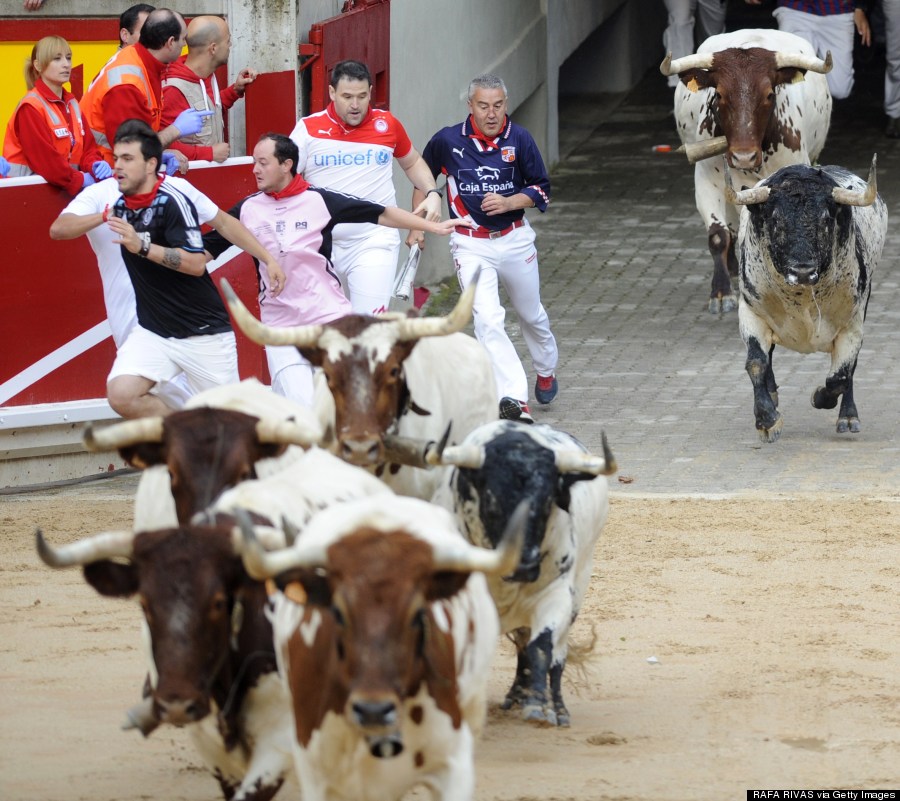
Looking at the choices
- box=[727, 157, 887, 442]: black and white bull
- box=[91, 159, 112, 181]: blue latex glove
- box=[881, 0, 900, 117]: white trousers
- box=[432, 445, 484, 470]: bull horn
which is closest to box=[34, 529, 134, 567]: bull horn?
box=[432, 445, 484, 470]: bull horn

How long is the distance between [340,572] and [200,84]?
6.77m

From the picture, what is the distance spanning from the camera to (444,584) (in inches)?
197

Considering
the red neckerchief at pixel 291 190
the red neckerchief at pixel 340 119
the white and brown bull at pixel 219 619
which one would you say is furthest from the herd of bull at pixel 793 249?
the white and brown bull at pixel 219 619

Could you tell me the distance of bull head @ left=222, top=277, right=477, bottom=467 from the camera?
284 inches

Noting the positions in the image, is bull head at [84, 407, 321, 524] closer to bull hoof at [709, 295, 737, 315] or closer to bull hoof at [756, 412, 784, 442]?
bull hoof at [756, 412, 784, 442]

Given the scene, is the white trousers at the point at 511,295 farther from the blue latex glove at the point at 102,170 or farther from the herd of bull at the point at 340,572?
the herd of bull at the point at 340,572

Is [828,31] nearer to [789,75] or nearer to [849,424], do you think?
[789,75]

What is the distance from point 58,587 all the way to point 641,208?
32.4 feet

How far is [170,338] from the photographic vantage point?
905cm

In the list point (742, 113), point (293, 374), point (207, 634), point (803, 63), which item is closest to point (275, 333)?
point (293, 374)

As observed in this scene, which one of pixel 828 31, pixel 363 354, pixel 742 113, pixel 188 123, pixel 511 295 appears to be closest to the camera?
pixel 363 354

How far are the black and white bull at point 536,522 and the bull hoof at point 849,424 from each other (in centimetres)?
484

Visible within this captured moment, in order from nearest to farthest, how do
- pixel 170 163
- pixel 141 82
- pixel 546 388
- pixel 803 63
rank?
pixel 141 82
pixel 170 163
pixel 546 388
pixel 803 63

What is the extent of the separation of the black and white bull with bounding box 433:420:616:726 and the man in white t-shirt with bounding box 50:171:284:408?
231 centimetres
